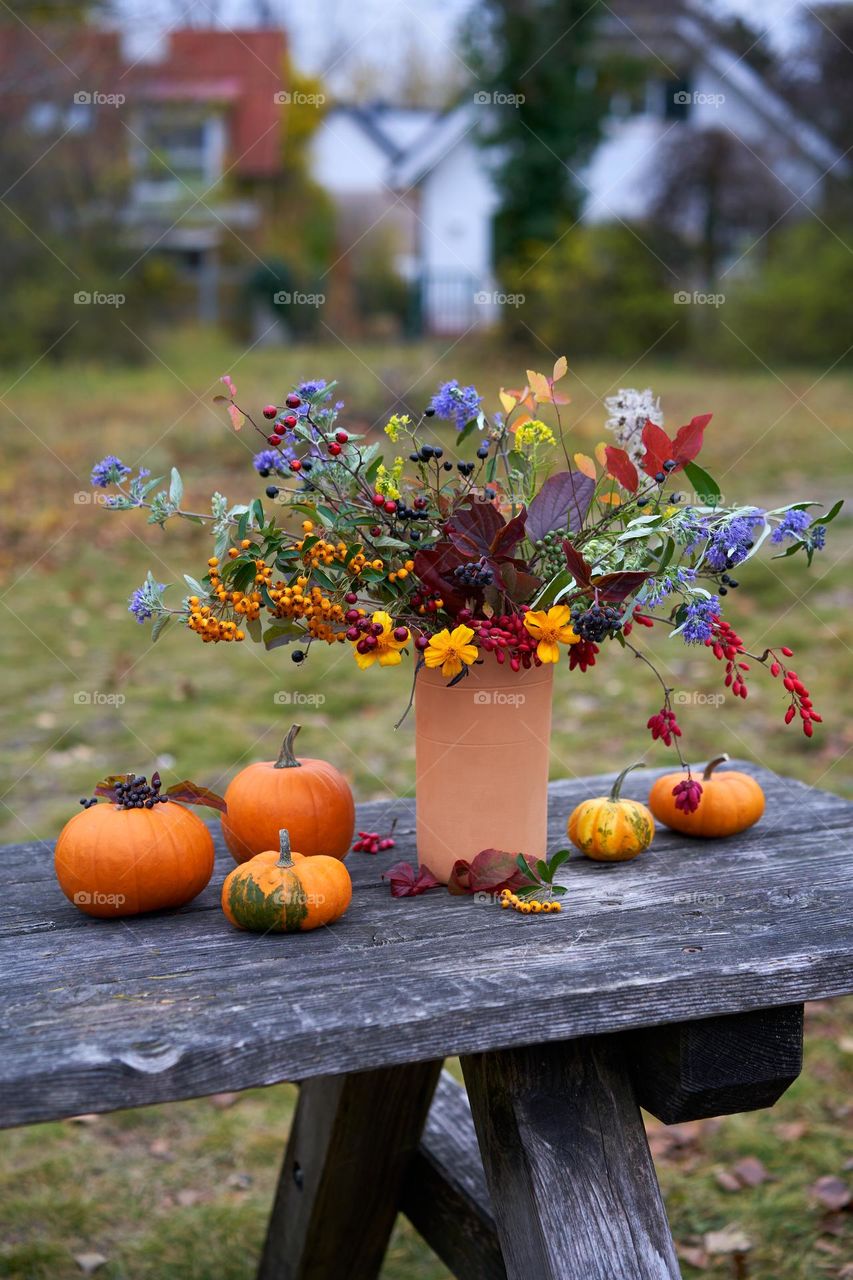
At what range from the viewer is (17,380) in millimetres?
11836

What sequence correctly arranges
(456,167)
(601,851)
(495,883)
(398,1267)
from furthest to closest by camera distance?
(456,167)
(398,1267)
(601,851)
(495,883)

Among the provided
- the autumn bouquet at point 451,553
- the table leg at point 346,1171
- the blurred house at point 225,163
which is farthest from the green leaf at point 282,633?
the blurred house at point 225,163

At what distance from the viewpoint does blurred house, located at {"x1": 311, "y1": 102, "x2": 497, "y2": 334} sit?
65.2 feet

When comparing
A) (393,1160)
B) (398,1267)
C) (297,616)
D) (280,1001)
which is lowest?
(398,1267)

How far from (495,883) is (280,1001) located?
370mm

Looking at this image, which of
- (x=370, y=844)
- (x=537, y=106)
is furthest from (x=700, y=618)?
(x=537, y=106)

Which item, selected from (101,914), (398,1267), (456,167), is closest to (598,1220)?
(101,914)

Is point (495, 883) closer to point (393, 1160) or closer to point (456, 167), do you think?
point (393, 1160)

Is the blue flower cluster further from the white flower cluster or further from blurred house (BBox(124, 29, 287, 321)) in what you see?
blurred house (BBox(124, 29, 287, 321))

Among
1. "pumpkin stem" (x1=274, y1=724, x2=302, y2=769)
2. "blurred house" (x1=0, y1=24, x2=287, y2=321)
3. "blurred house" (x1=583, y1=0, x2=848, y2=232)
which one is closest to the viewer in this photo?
"pumpkin stem" (x1=274, y1=724, x2=302, y2=769)

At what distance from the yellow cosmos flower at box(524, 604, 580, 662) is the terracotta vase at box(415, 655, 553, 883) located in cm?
9

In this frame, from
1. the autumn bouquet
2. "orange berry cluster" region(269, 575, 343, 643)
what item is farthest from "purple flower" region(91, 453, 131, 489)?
"orange berry cluster" region(269, 575, 343, 643)

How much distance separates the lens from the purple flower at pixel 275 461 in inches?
58.5

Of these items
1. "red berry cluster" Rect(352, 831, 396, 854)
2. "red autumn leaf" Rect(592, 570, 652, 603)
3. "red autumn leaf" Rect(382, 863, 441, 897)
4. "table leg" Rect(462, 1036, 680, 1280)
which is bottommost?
"table leg" Rect(462, 1036, 680, 1280)
